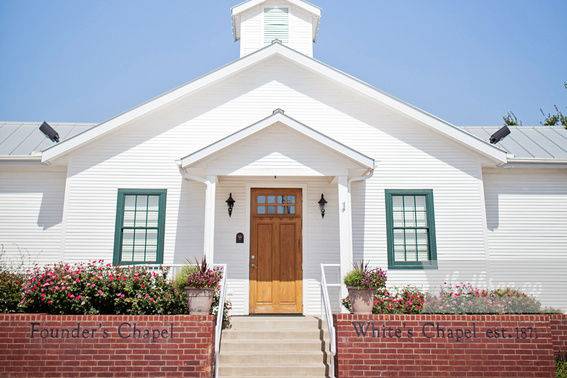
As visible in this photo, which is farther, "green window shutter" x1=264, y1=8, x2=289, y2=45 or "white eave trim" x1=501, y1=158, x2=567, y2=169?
"green window shutter" x1=264, y1=8, x2=289, y2=45

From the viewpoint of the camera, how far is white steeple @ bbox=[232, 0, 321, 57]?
623 inches

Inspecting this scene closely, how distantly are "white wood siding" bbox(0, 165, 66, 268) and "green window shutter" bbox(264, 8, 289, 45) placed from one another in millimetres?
7693

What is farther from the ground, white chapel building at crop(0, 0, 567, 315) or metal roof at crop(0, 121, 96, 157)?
metal roof at crop(0, 121, 96, 157)

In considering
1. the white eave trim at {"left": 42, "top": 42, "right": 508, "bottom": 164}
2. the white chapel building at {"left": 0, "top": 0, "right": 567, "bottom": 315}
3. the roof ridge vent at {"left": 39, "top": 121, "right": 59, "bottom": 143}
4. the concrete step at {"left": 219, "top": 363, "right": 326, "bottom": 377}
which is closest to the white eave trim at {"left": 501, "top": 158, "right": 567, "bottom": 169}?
the white chapel building at {"left": 0, "top": 0, "right": 567, "bottom": 315}

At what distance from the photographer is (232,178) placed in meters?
12.0

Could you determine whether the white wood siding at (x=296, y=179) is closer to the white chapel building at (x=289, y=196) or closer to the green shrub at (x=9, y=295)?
the white chapel building at (x=289, y=196)

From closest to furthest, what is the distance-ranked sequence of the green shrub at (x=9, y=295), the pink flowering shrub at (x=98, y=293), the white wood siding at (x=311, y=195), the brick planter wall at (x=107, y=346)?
the brick planter wall at (x=107, y=346) → the pink flowering shrub at (x=98, y=293) → the green shrub at (x=9, y=295) → the white wood siding at (x=311, y=195)

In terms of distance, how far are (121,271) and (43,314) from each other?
150cm

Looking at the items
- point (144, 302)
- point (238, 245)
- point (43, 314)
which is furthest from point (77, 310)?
point (238, 245)

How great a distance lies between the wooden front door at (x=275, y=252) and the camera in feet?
38.2

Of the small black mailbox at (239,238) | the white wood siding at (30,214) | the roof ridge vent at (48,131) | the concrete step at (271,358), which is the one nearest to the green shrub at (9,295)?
the white wood siding at (30,214)

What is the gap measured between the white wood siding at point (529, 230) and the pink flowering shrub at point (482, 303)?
5.08ft

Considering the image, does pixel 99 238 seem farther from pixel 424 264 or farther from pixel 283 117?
pixel 424 264

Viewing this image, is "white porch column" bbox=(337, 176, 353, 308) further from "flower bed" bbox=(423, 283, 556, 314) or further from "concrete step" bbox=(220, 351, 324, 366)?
Result: "concrete step" bbox=(220, 351, 324, 366)
